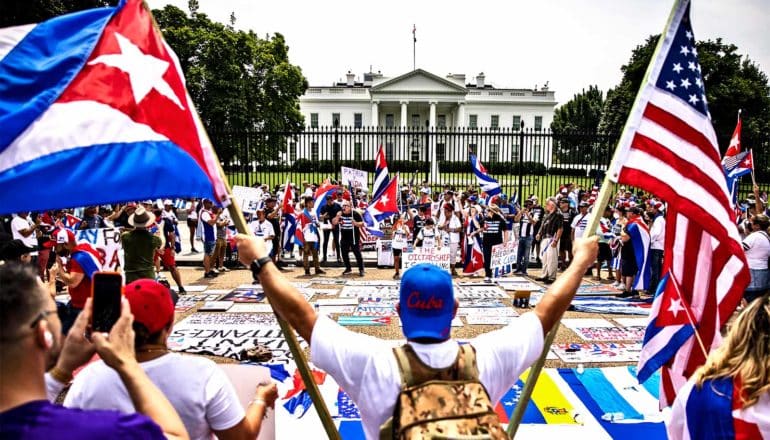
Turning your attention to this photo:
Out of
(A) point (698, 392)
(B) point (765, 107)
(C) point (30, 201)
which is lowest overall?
(A) point (698, 392)

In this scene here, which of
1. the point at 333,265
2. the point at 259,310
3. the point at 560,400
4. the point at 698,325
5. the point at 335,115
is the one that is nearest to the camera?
the point at 698,325

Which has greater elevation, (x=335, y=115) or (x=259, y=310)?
(x=335, y=115)

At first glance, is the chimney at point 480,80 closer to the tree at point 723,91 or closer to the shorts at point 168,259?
the tree at point 723,91

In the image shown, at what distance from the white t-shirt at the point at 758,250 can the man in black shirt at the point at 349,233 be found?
8132mm

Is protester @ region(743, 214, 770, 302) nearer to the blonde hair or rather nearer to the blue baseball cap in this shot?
the blonde hair

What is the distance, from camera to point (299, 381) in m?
5.77

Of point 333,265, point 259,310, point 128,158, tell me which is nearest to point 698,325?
point 128,158

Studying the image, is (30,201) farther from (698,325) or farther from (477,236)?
(477,236)

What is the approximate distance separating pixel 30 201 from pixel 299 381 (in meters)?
3.93

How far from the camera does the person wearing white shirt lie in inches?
76.0

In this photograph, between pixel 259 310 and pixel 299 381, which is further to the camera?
pixel 259 310

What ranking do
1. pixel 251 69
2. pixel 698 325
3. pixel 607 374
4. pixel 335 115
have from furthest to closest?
1. pixel 335 115
2. pixel 251 69
3. pixel 607 374
4. pixel 698 325

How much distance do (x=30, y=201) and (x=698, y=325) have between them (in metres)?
3.79

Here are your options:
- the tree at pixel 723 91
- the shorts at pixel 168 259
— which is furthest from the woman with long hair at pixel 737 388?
the tree at pixel 723 91
